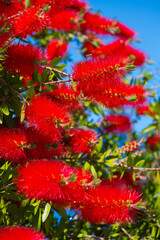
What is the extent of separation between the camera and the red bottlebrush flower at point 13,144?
89 cm

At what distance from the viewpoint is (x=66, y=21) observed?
1862 mm

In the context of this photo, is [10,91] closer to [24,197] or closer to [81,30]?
[24,197]

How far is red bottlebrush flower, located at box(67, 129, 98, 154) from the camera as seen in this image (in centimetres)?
110

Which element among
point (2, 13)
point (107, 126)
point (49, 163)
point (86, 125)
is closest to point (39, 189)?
point (49, 163)

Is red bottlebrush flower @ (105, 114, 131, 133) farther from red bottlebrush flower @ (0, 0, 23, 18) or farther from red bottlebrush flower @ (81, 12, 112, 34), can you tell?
red bottlebrush flower @ (0, 0, 23, 18)

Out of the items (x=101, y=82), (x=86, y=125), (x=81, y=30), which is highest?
(x=81, y=30)

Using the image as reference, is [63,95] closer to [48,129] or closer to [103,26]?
[48,129]

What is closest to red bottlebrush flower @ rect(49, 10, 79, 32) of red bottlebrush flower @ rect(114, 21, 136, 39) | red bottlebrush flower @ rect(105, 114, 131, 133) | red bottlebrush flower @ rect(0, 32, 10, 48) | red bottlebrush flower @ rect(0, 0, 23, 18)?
red bottlebrush flower @ rect(114, 21, 136, 39)

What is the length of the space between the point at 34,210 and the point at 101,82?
397 mm

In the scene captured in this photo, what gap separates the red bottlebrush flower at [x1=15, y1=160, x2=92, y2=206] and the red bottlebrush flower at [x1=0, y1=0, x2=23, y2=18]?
0.43m

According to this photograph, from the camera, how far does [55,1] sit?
0.93 m

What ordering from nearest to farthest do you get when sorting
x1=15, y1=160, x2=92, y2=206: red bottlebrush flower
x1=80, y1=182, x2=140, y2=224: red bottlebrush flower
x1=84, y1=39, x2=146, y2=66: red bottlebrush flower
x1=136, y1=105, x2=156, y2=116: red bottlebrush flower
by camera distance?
x1=15, y1=160, x2=92, y2=206: red bottlebrush flower
x1=80, y1=182, x2=140, y2=224: red bottlebrush flower
x1=84, y1=39, x2=146, y2=66: red bottlebrush flower
x1=136, y1=105, x2=156, y2=116: red bottlebrush flower

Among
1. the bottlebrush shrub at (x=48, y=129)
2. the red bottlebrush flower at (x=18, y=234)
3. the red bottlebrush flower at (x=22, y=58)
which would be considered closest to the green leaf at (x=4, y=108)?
the bottlebrush shrub at (x=48, y=129)

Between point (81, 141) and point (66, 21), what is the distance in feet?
3.25
